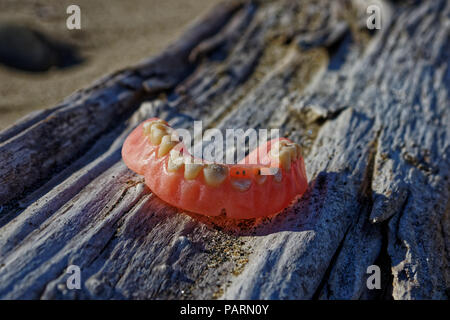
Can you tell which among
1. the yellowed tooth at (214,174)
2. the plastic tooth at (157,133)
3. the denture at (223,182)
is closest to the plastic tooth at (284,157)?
the denture at (223,182)

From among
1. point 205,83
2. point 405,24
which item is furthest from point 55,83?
point 405,24

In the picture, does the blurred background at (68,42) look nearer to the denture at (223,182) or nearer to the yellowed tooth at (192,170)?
the denture at (223,182)

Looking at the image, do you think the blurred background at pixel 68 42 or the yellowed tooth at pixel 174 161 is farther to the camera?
the blurred background at pixel 68 42

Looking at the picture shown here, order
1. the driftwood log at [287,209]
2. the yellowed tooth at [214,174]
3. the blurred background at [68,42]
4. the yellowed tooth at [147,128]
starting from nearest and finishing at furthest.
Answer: the driftwood log at [287,209] < the yellowed tooth at [214,174] < the yellowed tooth at [147,128] < the blurred background at [68,42]

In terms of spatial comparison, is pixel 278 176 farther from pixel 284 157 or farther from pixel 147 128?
pixel 147 128

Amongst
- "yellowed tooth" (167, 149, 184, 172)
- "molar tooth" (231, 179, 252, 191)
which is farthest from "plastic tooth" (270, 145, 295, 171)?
"yellowed tooth" (167, 149, 184, 172)

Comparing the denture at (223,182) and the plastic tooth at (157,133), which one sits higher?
the plastic tooth at (157,133)

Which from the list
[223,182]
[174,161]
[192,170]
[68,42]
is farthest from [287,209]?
[68,42]
